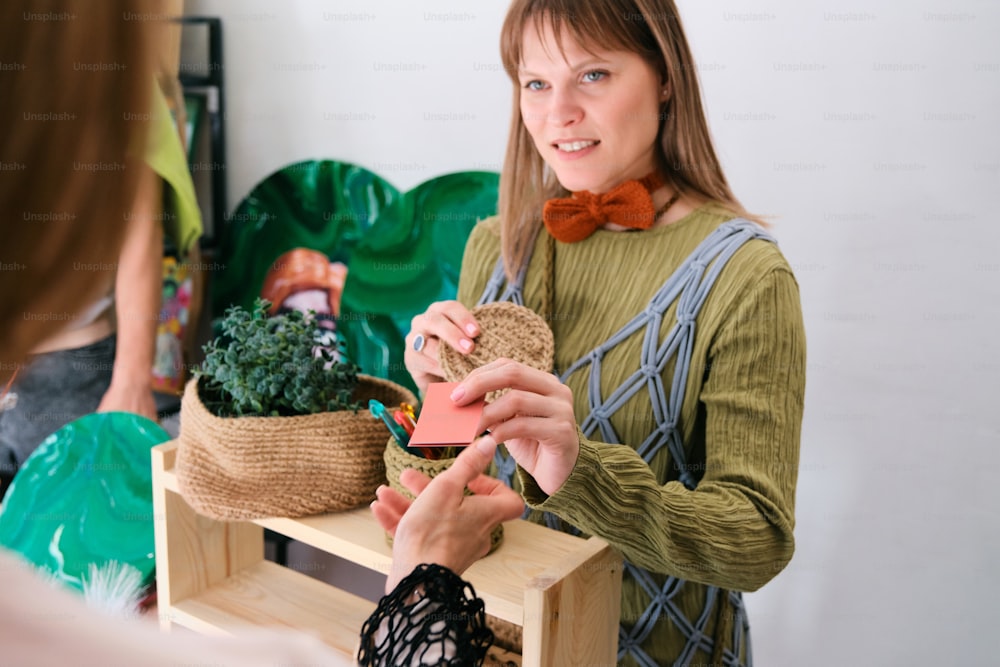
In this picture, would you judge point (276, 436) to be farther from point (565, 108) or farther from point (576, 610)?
point (565, 108)

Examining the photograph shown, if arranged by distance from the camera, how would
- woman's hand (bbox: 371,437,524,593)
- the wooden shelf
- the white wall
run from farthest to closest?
the white wall
the wooden shelf
woman's hand (bbox: 371,437,524,593)

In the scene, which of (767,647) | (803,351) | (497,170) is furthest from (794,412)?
(497,170)

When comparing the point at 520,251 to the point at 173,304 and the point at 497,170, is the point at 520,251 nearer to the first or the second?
the point at 497,170

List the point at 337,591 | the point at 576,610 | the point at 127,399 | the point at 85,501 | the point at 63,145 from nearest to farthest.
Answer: the point at 63,145, the point at 576,610, the point at 337,591, the point at 85,501, the point at 127,399

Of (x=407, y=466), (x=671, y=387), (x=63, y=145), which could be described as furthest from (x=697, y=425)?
(x=63, y=145)

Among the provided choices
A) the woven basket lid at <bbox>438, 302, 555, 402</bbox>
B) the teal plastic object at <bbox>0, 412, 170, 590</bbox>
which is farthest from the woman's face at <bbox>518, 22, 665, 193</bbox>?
the teal plastic object at <bbox>0, 412, 170, 590</bbox>

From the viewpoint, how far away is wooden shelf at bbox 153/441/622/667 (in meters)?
0.87

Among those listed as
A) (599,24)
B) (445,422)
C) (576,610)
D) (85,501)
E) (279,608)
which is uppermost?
(599,24)

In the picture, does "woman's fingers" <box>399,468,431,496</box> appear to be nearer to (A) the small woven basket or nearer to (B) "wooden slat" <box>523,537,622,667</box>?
(A) the small woven basket

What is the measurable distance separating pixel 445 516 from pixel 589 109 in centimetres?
61

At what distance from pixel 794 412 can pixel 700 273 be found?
0.68ft

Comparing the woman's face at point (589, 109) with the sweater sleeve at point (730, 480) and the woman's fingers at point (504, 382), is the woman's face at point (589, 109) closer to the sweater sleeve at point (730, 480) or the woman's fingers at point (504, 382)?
the sweater sleeve at point (730, 480)

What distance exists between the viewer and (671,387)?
106cm

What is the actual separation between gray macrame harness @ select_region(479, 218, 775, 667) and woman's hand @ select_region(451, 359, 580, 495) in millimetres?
238
